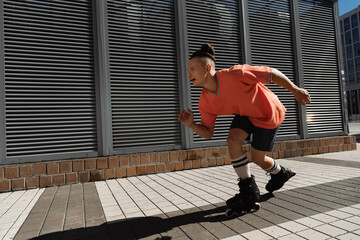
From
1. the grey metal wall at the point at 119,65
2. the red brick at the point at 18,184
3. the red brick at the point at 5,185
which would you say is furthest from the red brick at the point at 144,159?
the red brick at the point at 5,185

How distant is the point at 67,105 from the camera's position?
14.8ft

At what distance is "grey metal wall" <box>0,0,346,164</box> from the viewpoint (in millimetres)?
4270

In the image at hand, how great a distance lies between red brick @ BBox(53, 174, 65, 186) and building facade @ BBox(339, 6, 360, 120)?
89.3 metres

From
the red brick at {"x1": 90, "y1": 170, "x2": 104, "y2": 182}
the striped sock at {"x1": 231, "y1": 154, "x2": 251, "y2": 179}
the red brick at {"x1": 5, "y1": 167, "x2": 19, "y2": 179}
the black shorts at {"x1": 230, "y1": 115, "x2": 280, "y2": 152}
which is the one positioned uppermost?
the black shorts at {"x1": 230, "y1": 115, "x2": 280, "y2": 152}

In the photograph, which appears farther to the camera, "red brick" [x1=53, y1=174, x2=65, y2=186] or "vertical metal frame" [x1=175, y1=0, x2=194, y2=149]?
"vertical metal frame" [x1=175, y1=0, x2=194, y2=149]

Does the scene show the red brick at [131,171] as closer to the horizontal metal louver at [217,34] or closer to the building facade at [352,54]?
the horizontal metal louver at [217,34]

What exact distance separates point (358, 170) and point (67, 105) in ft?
16.7

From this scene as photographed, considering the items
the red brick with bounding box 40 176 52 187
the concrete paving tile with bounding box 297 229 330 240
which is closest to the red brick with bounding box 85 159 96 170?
the red brick with bounding box 40 176 52 187

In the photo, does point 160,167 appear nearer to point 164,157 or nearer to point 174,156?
point 164,157

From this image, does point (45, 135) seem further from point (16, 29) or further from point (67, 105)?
point (16, 29)

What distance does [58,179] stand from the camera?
4.24 m

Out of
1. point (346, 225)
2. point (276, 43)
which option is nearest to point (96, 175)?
point (346, 225)

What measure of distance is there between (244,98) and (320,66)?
5.63 m

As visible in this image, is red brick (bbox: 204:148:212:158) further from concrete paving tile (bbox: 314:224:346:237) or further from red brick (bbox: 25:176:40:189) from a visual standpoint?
concrete paving tile (bbox: 314:224:346:237)
